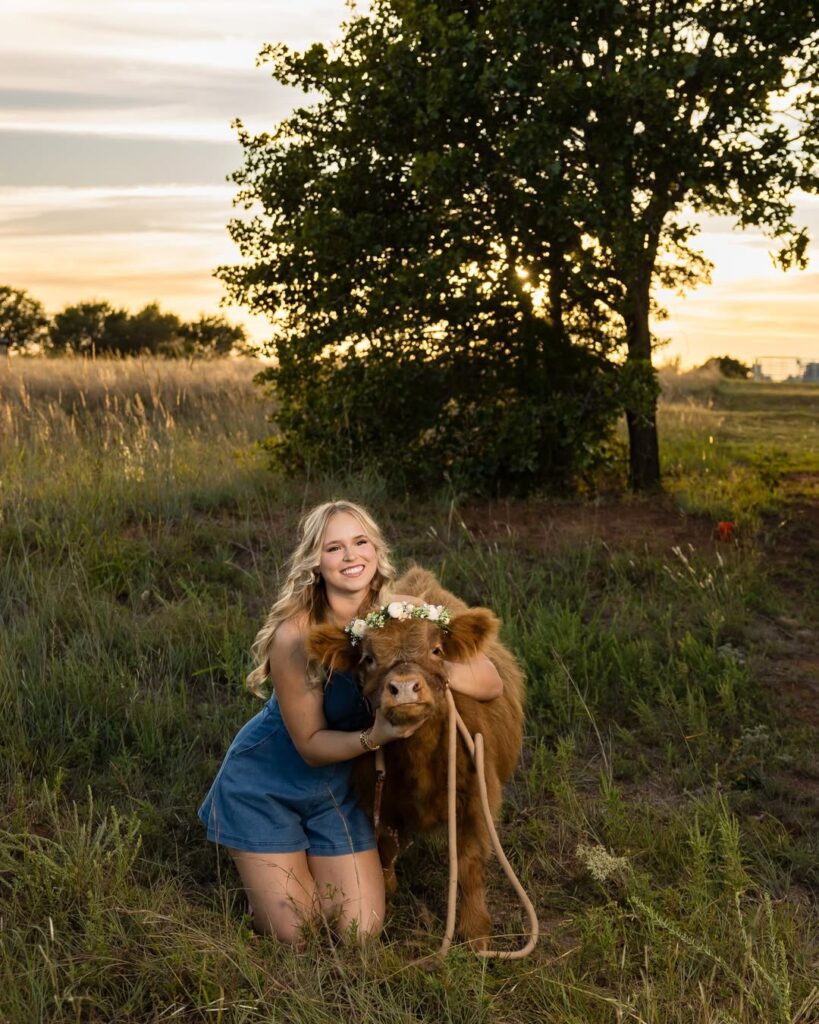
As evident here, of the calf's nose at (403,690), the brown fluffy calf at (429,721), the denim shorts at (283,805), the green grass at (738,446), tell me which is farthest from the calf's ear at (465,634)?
the green grass at (738,446)

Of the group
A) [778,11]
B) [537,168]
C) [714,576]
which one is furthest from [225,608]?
[778,11]

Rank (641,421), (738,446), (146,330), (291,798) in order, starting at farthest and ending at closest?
1. (146,330)
2. (738,446)
3. (641,421)
4. (291,798)

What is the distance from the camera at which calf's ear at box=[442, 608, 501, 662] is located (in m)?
4.02

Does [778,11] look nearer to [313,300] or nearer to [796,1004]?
[313,300]

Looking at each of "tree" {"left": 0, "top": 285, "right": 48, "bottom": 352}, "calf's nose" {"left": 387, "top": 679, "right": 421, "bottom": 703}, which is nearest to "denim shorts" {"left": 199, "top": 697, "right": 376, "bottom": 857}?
"calf's nose" {"left": 387, "top": 679, "right": 421, "bottom": 703}

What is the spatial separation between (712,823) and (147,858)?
242 centimetres

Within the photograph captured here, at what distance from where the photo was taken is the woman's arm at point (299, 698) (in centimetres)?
431

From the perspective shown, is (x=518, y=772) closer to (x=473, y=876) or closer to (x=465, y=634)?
(x=473, y=876)

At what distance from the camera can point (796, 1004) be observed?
3826 mm

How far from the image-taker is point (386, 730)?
3.76 m

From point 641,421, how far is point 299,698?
703 cm

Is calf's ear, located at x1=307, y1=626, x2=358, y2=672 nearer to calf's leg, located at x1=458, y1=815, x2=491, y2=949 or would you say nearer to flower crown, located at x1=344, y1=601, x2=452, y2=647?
flower crown, located at x1=344, y1=601, x2=452, y2=647

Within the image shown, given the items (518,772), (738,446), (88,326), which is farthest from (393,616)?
(88,326)

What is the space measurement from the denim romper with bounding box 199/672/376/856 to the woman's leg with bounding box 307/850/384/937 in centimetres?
4
